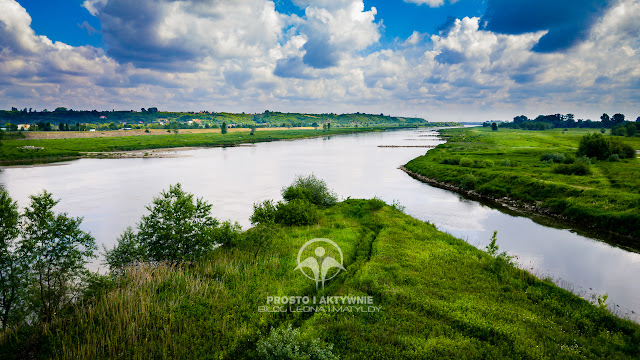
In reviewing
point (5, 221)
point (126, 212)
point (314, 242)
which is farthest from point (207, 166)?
point (5, 221)

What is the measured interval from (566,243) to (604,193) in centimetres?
1346

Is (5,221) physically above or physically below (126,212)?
above

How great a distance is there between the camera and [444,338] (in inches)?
493

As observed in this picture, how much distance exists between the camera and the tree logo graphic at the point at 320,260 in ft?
60.9

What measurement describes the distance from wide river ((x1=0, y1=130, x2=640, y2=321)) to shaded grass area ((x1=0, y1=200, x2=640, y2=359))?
593 cm

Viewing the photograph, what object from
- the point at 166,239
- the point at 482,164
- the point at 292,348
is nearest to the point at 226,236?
the point at 166,239

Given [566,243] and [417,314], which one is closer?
[417,314]

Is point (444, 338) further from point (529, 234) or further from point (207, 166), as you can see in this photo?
point (207, 166)

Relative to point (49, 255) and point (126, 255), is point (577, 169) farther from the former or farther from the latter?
point (49, 255)

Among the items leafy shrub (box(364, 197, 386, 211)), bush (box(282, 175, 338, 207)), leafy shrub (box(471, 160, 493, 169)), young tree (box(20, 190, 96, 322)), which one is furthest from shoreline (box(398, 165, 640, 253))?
young tree (box(20, 190, 96, 322))

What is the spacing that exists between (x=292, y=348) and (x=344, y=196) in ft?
125

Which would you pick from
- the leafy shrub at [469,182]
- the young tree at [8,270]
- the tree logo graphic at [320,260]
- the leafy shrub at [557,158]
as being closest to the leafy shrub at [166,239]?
the young tree at [8,270]

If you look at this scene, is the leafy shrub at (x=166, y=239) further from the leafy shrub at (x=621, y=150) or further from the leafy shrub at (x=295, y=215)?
the leafy shrub at (x=621, y=150)

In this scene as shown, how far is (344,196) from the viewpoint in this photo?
48688 mm
